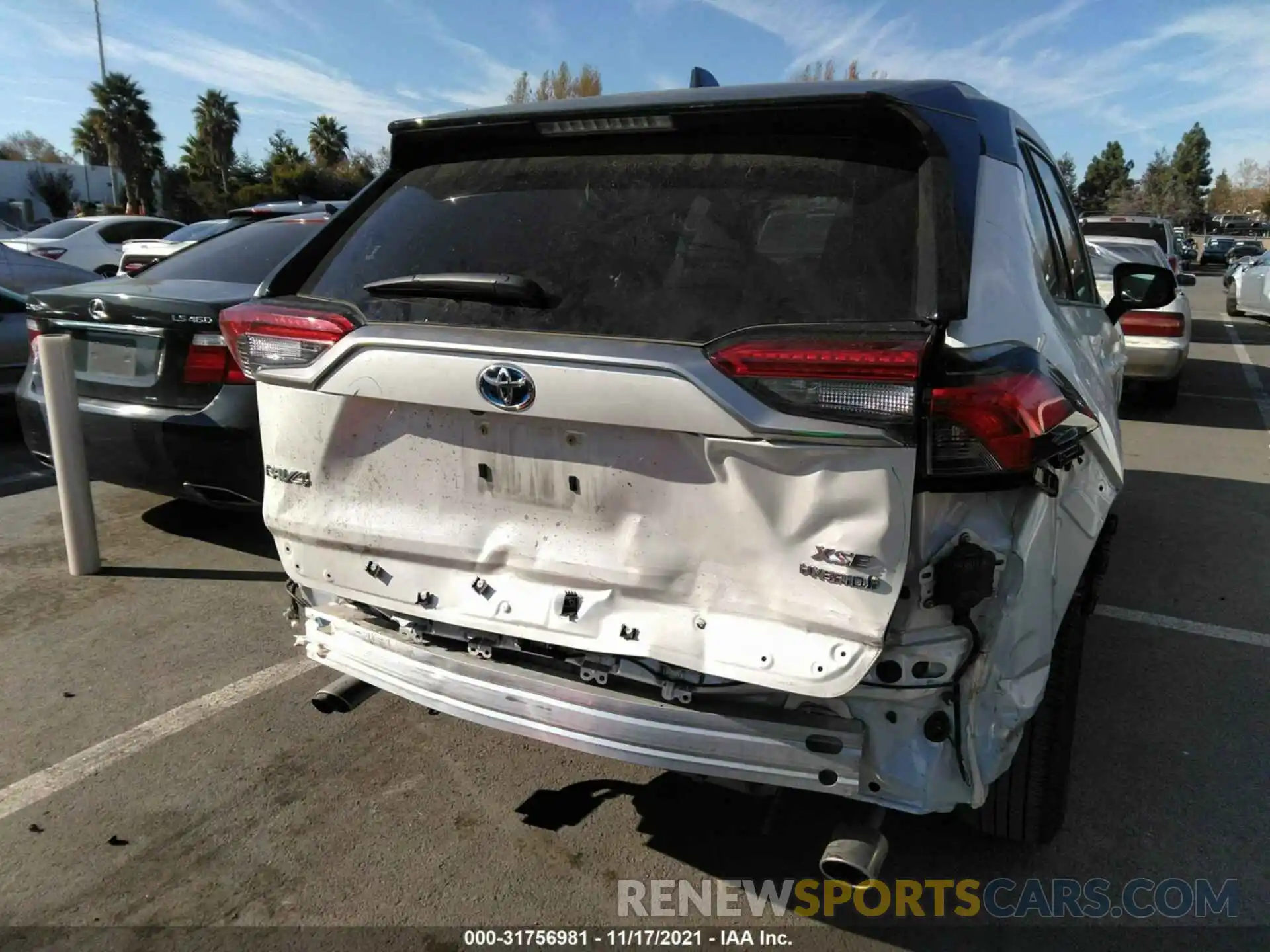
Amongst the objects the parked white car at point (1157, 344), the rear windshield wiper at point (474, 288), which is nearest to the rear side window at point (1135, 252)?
the parked white car at point (1157, 344)

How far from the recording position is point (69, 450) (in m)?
4.77

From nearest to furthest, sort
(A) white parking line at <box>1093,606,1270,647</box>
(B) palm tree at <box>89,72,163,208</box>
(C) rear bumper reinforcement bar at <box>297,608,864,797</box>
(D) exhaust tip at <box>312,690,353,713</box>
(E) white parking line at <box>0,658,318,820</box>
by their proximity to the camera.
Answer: (C) rear bumper reinforcement bar at <box>297,608,864,797</box>
(D) exhaust tip at <box>312,690,353,713</box>
(E) white parking line at <box>0,658,318,820</box>
(A) white parking line at <box>1093,606,1270,647</box>
(B) palm tree at <box>89,72,163,208</box>

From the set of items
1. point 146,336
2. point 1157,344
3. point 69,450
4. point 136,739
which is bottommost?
point 136,739

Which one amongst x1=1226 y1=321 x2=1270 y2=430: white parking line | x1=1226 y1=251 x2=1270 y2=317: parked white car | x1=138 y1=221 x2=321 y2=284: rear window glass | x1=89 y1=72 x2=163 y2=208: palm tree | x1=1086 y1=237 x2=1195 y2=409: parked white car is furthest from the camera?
x1=89 y1=72 x2=163 y2=208: palm tree

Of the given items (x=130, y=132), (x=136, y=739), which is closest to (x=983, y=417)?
(x=136, y=739)

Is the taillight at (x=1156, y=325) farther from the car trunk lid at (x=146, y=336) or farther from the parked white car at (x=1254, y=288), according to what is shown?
the parked white car at (x=1254, y=288)

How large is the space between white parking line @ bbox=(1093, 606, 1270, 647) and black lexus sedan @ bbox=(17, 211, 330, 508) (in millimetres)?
4060

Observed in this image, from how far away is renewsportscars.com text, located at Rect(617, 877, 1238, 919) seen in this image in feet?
8.55

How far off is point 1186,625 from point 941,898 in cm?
252

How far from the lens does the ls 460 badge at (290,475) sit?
270 centimetres

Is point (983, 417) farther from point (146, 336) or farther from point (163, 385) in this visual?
point (146, 336)

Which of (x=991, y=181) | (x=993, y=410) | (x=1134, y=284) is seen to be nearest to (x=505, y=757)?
(x=993, y=410)

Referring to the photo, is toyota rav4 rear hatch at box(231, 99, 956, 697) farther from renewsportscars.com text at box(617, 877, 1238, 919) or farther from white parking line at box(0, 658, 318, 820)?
white parking line at box(0, 658, 318, 820)

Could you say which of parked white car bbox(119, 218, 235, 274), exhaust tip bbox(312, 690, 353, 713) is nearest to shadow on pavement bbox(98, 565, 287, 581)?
exhaust tip bbox(312, 690, 353, 713)
